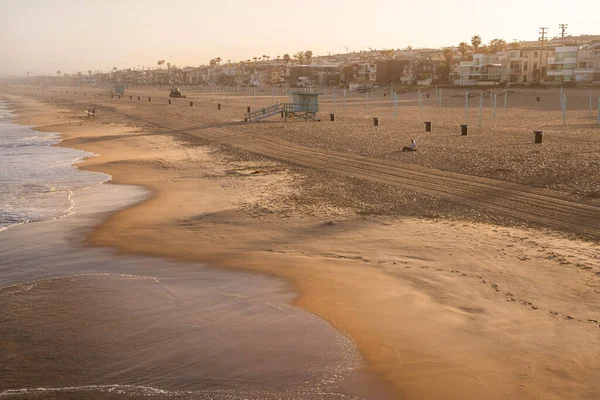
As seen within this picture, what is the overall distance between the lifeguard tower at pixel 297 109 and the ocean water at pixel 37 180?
15.8 m

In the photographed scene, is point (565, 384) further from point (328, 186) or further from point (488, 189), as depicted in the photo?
point (328, 186)

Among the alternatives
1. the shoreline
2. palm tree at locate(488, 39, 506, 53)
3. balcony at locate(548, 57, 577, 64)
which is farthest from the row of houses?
the shoreline

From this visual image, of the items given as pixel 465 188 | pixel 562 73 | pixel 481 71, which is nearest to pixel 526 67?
pixel 481 71

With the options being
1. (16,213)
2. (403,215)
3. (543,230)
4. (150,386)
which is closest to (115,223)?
(16,213)

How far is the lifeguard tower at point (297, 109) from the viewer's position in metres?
45.8

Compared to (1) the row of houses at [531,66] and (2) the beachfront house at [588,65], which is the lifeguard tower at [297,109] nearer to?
(1) the row of houses at [531,66]

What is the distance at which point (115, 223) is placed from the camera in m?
15.6

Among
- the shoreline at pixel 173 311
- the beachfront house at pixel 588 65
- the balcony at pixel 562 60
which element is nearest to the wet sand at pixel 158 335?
the shoreline at pixel 173 311

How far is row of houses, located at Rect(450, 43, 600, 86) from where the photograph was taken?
95562mm

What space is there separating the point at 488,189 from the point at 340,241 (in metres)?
7.03

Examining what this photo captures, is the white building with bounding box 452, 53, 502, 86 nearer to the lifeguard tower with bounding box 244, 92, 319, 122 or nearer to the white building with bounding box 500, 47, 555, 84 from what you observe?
the white building with bounding box 500, 47, 555, 84

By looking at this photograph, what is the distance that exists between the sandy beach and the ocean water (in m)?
1.58

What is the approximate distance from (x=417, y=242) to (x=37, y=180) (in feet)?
54.5

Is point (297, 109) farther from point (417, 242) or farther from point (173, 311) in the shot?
point (173, 311)
